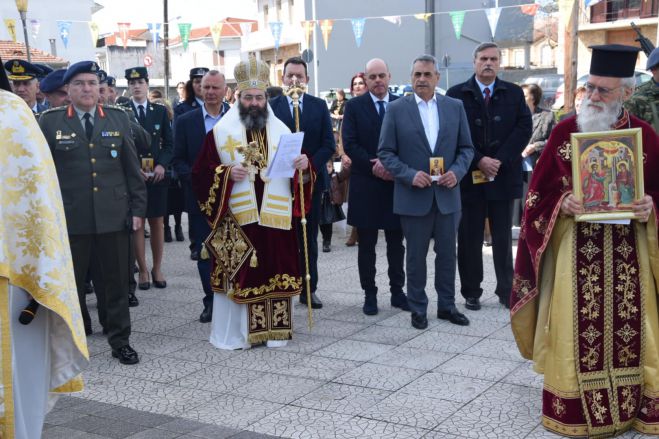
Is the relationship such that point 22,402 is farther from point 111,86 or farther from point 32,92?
point 111,86

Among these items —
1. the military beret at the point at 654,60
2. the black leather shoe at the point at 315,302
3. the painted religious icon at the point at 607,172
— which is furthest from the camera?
the black leather shoe at the point at 315,302

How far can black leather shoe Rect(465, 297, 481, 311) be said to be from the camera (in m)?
6.98

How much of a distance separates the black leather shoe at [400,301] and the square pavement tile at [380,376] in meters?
1.61

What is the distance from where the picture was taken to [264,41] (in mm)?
45500

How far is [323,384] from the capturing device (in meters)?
5.17

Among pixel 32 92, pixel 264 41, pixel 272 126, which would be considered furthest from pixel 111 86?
pixel 264 41

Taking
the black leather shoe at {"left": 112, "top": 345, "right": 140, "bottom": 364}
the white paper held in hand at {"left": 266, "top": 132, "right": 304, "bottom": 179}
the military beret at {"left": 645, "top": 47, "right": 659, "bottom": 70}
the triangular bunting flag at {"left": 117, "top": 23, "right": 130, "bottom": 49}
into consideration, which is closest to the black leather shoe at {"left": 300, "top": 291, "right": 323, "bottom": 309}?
the white paper held in hand at {"left": 266, "top": 132, "right": 304, "bottom": 179}

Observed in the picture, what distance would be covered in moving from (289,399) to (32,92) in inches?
146

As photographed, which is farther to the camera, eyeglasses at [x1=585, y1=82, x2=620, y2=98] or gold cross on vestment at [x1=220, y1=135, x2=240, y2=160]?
gold cross on vestment at [x1=220, y1=135, x2=240, y2=160]

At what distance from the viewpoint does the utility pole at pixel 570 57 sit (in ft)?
45.9

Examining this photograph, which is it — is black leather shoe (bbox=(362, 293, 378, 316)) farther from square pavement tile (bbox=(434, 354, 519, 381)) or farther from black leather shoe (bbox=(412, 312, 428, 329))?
square pavement tile (bbox=(434, 354, 519, 381))

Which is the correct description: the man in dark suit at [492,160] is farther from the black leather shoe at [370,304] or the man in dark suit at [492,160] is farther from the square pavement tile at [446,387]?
the square pavement tile at [446,387]

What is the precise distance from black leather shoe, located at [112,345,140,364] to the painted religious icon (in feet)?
11.0

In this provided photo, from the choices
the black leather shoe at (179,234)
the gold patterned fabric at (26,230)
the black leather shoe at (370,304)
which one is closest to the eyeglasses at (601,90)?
the gold patterned fabric at (26,230)
